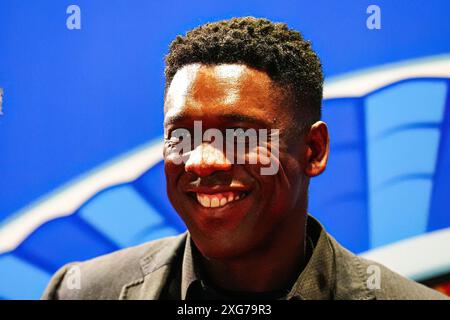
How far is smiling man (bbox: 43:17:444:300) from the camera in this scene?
152cm

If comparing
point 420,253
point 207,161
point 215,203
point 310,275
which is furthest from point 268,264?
point 420,253

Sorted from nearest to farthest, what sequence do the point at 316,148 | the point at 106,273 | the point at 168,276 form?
the point at 316,148 < the point at 168,276 < the point at 106,273

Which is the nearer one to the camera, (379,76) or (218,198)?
(218,198)

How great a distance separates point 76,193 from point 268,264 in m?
0.85

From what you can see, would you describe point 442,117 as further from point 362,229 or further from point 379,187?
point 362,229

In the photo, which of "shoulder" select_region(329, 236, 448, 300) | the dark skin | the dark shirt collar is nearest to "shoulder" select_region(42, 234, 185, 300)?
the dark shirt collar

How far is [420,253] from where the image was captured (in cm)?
204

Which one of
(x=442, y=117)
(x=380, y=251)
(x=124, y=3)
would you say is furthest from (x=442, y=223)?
(x=124, y=3)

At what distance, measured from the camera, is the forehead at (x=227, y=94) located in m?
1.50

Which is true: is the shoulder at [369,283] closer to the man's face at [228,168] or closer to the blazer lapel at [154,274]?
the man's face at [228,168]

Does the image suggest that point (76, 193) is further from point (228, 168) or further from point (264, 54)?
point (264, 54)
